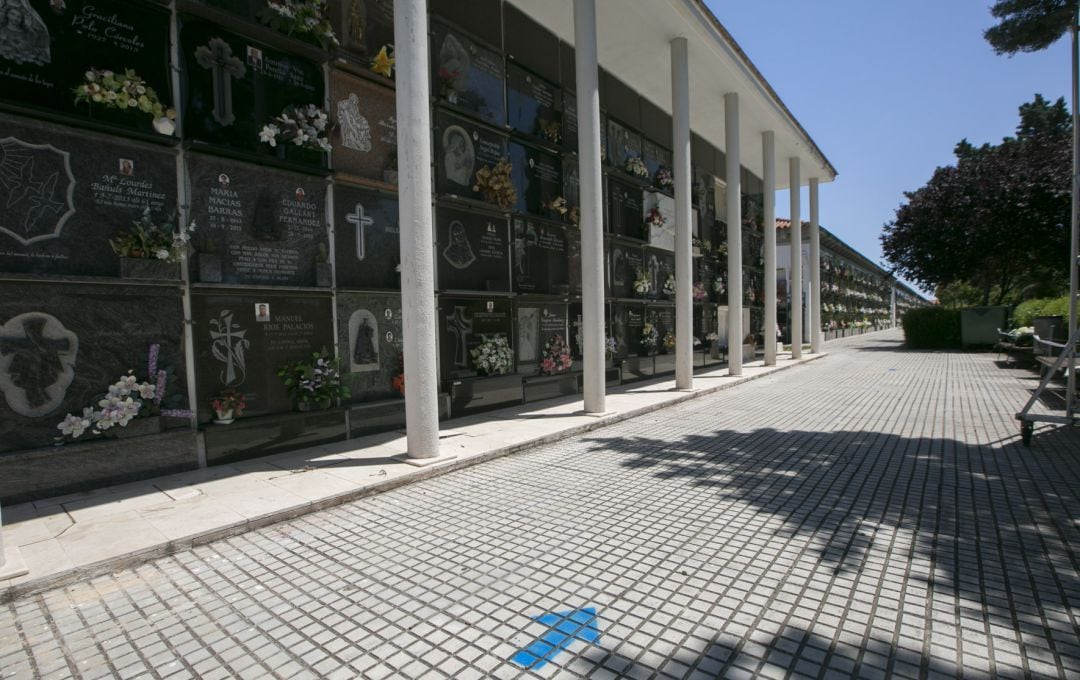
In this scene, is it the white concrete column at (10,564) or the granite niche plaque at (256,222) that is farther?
the granite niche plaque at (256,222)

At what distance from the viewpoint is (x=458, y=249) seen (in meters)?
8.31

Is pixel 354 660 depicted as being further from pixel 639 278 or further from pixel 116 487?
pixel 639 278

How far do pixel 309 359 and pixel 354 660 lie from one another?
14.8 ft

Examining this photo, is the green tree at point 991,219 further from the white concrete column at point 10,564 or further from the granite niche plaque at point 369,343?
the white concrete column at point 10,564

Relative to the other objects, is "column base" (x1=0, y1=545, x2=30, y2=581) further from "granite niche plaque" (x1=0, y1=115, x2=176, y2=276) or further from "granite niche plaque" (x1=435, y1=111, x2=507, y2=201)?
"granite niche plaque" (x1=435, y1=111, x2=507, y2=201)

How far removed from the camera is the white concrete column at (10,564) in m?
3.08

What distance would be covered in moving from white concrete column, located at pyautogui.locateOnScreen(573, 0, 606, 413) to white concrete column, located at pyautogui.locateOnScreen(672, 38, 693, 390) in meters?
2.99

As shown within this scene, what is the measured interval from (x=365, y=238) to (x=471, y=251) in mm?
1913

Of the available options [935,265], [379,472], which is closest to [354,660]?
[379,472]

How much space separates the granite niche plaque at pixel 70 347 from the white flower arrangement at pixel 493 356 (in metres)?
4.06

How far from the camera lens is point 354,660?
7.87 feet

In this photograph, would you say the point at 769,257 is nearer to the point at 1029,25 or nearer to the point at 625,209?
the point at 625,209

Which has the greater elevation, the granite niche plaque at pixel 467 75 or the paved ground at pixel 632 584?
the granite niche plaque at pixel 467 75

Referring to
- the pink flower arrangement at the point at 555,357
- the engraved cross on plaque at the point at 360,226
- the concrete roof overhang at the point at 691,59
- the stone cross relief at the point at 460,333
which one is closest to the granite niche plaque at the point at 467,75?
the concrete roof overhang at the point at 691,59
